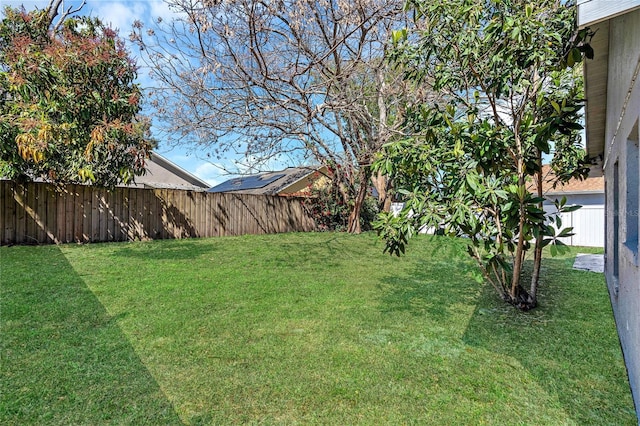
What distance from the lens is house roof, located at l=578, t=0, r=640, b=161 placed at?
1948 millimetres

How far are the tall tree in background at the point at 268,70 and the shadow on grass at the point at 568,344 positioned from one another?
3471 millimetres

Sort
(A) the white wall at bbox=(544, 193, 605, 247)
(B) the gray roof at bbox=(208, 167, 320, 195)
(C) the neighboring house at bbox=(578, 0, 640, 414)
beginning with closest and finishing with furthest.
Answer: (C) the neighboring house at bbox=(578, 0, 640, 414)
(A) the white wall at bbox=(544, 193, 605, 247)
(B) the gray roof at bbox=(208, 167, 320, 195)

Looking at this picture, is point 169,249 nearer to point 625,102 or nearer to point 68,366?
point 68,366

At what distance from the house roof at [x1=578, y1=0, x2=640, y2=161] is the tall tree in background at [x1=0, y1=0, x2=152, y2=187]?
790cm

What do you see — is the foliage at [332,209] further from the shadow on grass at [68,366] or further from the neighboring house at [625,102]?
the shadow on grass at [68,366]

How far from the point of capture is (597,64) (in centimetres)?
384

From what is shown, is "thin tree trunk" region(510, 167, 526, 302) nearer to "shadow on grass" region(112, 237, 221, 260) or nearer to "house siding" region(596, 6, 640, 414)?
"house siding" region(596, 6, 640, 414)

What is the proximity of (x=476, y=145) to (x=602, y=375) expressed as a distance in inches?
92.0

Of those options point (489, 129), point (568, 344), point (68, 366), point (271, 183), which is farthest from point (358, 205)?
point (68, 366)

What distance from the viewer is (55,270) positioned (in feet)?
20.4

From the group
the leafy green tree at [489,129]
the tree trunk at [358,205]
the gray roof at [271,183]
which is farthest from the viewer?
the gray roof at [271,183]

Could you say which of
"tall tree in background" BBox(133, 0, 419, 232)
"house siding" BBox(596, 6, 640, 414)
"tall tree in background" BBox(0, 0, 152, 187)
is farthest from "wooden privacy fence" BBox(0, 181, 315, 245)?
"house siding" BBox(596, 6, 640, 414)

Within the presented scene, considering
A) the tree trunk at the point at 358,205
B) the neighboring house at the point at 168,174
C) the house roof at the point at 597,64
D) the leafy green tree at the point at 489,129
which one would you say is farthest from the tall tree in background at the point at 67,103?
the neighboring house at the point at 168,174

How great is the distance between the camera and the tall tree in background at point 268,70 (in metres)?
7.07
